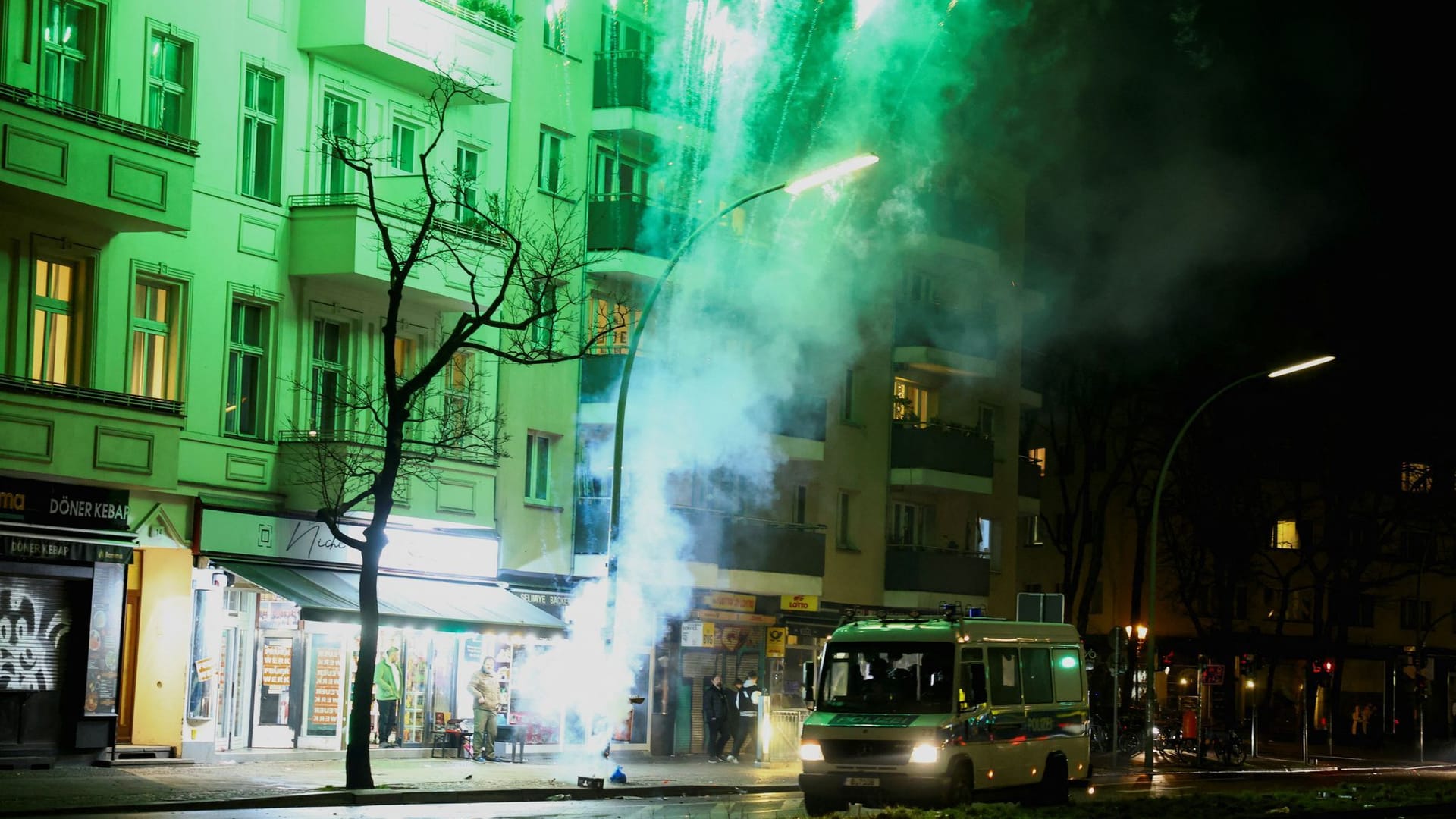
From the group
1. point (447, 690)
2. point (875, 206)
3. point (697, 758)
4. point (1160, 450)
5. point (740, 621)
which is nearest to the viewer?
point (447, 690)

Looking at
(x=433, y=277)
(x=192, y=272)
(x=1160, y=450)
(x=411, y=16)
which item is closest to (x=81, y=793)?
(x=192, y=272)

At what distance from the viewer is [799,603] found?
132 feet

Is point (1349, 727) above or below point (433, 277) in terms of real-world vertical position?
below

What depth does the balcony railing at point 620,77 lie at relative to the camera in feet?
121

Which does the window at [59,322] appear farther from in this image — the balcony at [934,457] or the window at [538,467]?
the balcony at [934,457]

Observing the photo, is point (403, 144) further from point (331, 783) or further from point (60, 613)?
point (331, 783)

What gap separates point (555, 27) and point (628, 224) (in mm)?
4010

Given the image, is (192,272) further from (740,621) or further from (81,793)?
(740,621)

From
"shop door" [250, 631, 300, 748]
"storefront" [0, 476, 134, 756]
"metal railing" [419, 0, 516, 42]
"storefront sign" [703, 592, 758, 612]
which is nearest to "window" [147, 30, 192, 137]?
"metal railing" [419, 0, 516, 42]

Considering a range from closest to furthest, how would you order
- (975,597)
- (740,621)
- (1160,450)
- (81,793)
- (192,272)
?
(81,793)
(192,272)
(740,621)
(975,597)
(1160,450)

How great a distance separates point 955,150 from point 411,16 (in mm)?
20501

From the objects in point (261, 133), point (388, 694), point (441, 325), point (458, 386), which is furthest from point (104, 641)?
point (441, 325)

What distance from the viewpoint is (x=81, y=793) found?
20.8 metres

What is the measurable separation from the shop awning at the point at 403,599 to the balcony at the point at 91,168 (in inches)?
217
